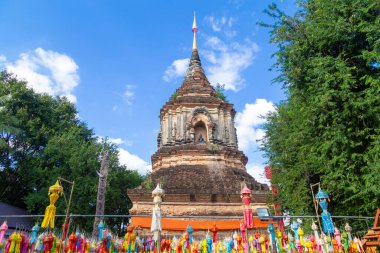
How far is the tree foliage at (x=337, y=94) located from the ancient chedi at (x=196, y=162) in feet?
19.3

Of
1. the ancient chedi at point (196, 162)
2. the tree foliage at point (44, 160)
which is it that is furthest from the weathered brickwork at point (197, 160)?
the tree foliage at point (44, 160)

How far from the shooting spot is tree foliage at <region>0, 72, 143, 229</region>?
75.0ft

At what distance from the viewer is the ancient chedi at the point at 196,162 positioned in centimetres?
1669

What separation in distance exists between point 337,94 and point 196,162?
37.7ft

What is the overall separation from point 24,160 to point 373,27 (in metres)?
24.4

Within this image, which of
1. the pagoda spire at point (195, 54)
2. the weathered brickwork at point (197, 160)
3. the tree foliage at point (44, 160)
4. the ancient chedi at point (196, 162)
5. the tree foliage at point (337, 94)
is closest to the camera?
the tree foliage at point (337, 94)

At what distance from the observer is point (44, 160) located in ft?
79.7

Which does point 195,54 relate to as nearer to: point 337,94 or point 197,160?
point 197,160

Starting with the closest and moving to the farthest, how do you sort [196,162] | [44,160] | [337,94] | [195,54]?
[337,94]
[196,162]
[44,160]
[195,54]

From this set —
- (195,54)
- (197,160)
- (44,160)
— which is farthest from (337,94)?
(44,160)

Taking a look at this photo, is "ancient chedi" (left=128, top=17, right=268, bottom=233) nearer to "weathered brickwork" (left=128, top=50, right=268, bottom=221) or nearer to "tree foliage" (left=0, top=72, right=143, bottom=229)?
"weathered brickwork" (left=128, top=50, right=268, bottom=221)

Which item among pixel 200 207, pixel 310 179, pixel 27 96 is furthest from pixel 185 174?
pixel 27 96

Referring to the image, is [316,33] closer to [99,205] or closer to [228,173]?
[228,173]

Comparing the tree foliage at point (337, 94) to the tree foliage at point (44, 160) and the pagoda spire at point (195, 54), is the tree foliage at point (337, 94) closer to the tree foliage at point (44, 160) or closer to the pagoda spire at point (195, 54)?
the pagoda spire at point (195, 54)
